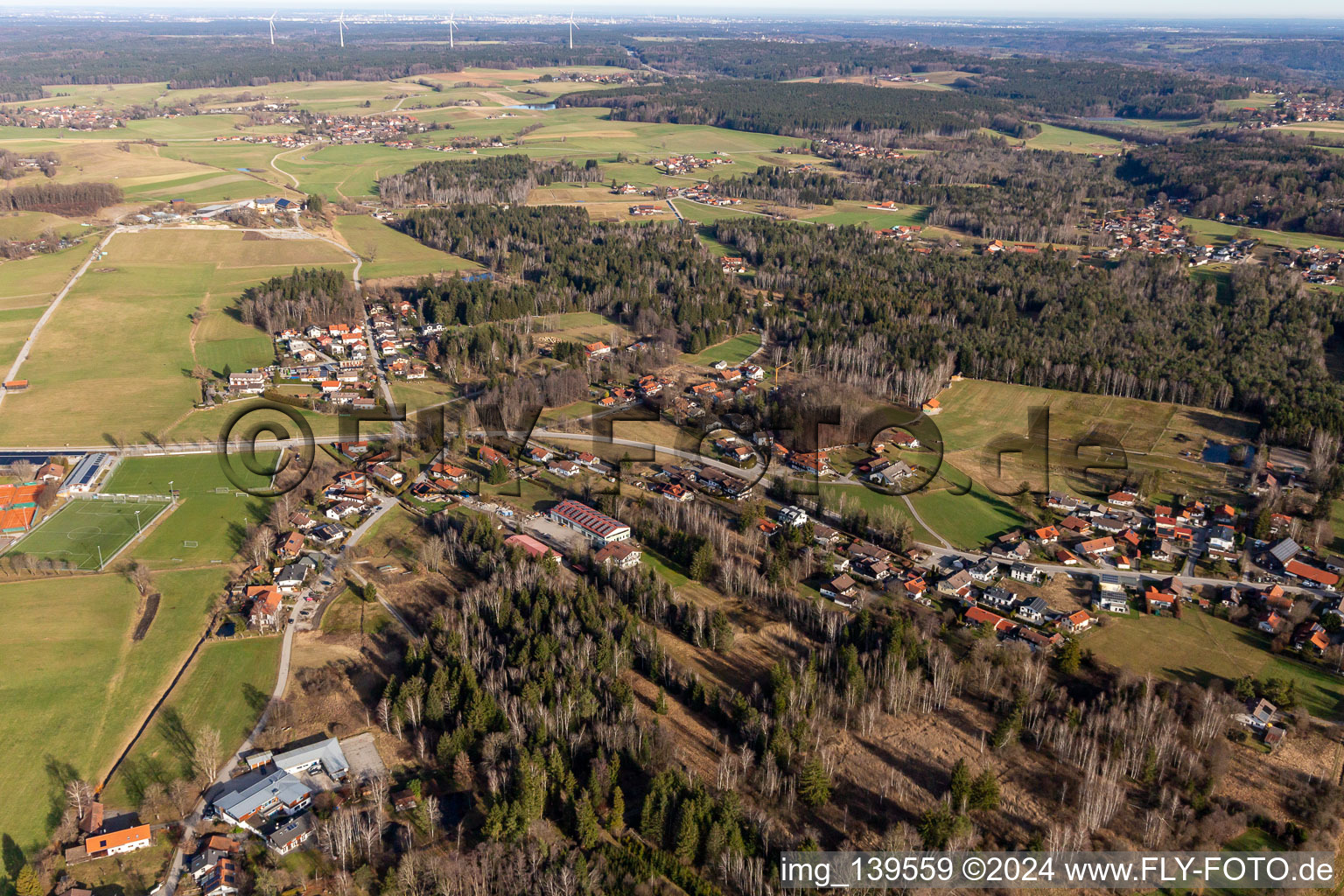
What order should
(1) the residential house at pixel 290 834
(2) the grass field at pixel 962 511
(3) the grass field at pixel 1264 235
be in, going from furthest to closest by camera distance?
(3) the grass field at pixel 1264 235, (2) the grass field at pixel 962 511, (1) the residential house at pixel 290 834

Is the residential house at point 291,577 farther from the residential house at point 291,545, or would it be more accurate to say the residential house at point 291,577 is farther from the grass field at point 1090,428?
the grass field at point 1090,428

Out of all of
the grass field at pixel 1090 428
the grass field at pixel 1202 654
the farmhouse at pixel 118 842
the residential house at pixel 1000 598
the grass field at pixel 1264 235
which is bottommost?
the farmhouse at pixel 118 842

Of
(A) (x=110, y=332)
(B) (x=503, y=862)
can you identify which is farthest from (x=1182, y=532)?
(A) (x=110, y=332)

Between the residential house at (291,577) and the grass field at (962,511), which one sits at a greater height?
the grass field at (962,511)

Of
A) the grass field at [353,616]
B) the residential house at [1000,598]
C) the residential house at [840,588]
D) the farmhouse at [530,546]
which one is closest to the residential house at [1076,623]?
the residential house at [1000,598]

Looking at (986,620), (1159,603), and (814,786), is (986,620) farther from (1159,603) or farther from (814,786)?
(814,786)

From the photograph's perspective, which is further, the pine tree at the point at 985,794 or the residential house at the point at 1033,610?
the residential house at the point at 1033,610

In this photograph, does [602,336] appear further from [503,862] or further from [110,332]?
[503,862]
